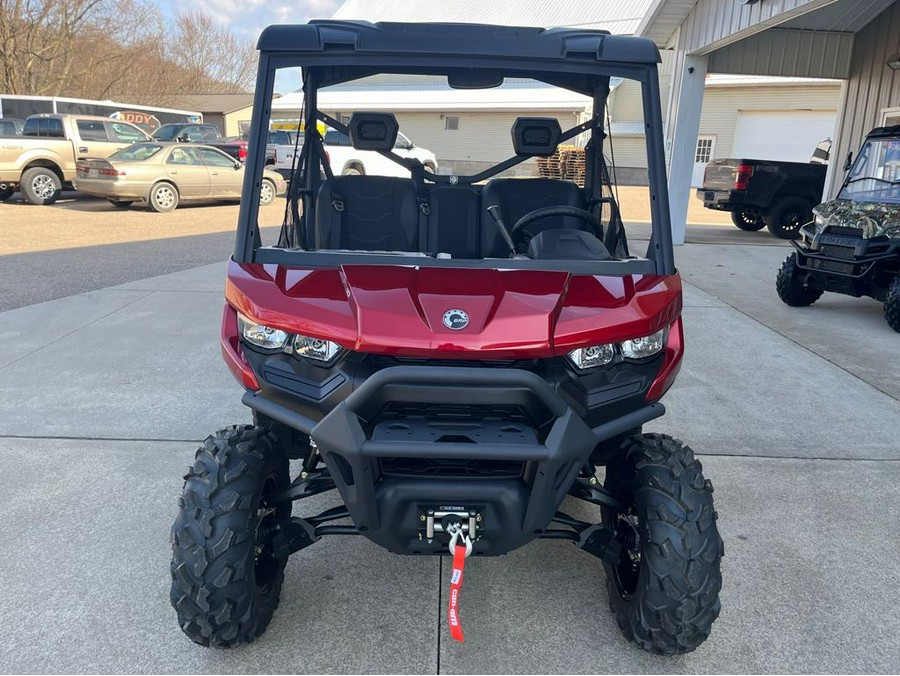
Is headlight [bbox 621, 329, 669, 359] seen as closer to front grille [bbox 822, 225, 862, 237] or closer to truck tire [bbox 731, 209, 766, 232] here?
front grille [bbox 822, 225, 862, 237]

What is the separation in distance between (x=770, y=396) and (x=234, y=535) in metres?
3.98

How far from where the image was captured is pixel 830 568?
9.60ft

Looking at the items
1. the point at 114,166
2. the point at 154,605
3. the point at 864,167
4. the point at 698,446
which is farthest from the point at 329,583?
the point at 114,166

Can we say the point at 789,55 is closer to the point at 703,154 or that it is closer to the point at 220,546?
the point at 220,546

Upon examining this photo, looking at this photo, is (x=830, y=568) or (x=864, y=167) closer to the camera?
(x=830, y=568)

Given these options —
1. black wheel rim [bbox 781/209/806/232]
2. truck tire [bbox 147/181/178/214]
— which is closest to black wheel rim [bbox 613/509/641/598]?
black wheel rim [bbox 781/209/806/232]

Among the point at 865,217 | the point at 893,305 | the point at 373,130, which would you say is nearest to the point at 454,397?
the point at 373,130

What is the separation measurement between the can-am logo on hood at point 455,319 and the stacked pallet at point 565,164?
1.66 m

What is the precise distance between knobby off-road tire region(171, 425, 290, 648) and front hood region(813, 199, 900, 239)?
6.45 m

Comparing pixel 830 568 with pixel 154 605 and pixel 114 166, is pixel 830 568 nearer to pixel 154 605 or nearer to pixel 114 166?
pixel 154 605

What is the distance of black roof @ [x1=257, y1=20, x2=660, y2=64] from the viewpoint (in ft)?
7.73

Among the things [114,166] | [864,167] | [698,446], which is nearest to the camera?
[698,446]

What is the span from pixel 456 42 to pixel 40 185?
47.4 feet

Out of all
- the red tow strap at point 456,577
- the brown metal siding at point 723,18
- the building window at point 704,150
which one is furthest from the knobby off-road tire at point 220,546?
the building window at point 704,150
